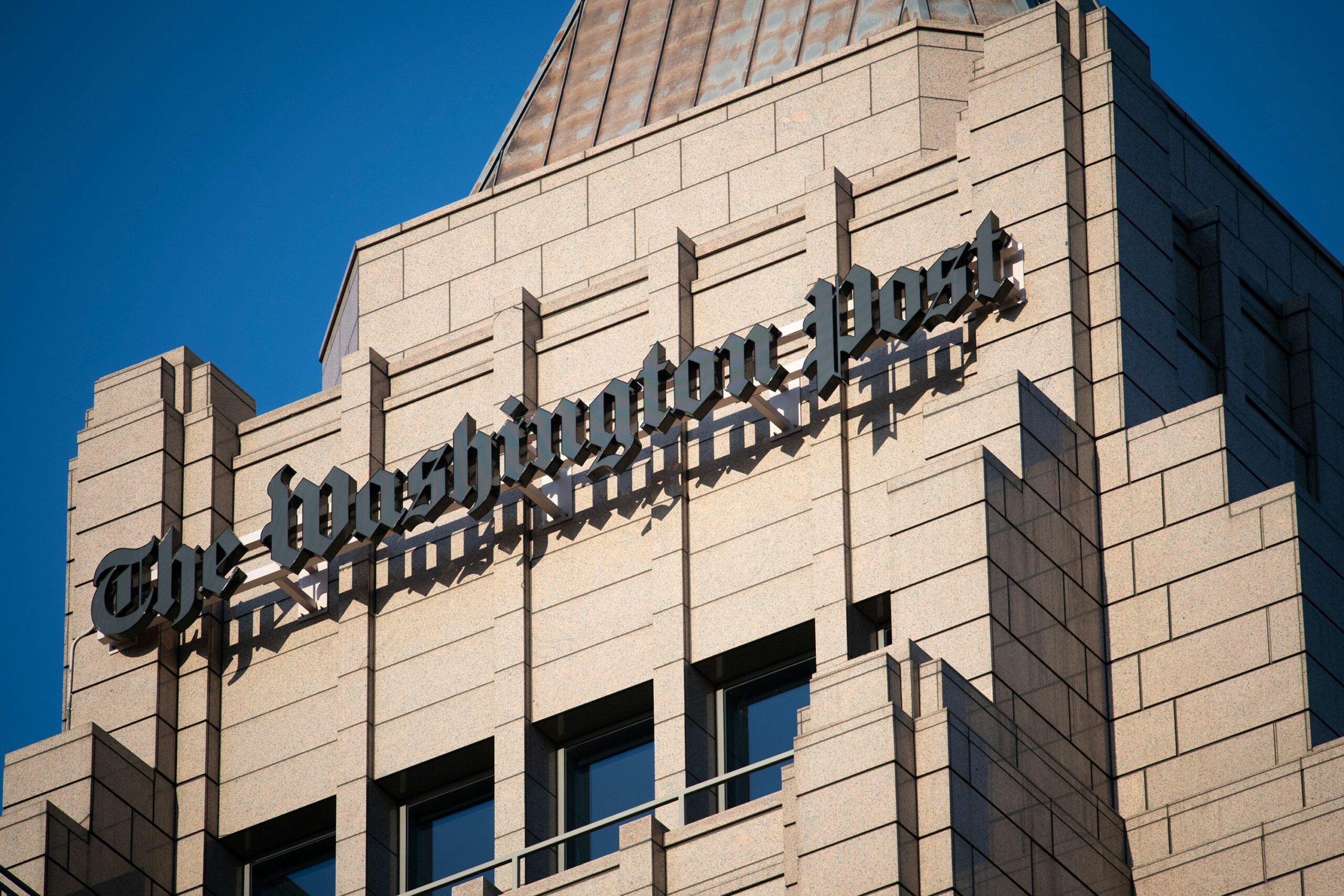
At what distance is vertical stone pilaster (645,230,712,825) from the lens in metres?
39.8

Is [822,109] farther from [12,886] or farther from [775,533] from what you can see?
[12,886]

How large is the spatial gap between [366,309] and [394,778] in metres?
8.92

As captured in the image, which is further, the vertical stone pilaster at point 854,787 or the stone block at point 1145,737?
the stone block at point 1145,737

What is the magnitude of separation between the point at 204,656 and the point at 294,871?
363 centimetres

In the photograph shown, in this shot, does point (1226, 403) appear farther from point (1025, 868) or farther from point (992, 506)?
point (1025, 868)

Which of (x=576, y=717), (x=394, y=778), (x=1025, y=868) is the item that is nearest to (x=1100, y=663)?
(x=1025, y=868)

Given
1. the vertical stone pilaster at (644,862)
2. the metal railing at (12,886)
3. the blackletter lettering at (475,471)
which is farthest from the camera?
the blackletter lettering at (475,471)

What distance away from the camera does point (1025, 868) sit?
33781mm

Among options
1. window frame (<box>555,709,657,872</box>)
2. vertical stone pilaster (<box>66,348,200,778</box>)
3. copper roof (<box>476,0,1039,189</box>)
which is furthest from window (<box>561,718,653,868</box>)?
copper roof (<box>476,0,1039,189</box>)

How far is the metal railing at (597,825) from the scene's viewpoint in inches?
1458

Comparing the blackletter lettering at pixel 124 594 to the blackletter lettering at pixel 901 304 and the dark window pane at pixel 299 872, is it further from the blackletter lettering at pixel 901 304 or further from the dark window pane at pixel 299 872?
the blackletter lettering at pixel 901 304

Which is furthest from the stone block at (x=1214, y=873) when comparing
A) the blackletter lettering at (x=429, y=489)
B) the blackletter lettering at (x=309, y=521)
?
the blackletter lettering at (x=309, y=521)

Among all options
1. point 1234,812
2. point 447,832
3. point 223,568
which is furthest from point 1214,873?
point 223,568

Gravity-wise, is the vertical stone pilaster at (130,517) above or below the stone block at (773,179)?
below
